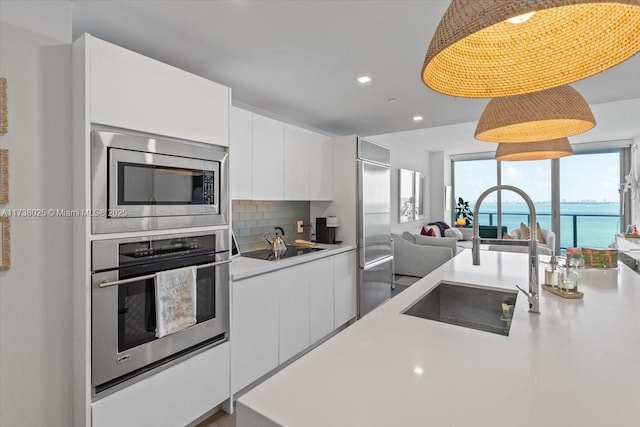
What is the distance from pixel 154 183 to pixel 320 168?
6.54 ft

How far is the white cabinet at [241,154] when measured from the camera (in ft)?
8.20

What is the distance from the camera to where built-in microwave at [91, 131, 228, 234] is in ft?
5.01

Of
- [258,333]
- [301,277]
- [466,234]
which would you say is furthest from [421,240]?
[258,333]

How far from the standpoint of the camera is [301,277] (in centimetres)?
275

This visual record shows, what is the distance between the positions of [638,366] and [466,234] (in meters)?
7.23

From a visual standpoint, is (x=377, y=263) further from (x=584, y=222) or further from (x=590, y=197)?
(x=584, y=222)

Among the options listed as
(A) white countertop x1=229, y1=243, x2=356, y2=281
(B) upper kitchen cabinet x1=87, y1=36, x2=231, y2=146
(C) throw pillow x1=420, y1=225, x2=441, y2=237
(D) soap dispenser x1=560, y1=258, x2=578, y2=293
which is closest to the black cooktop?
(A) white countertop x1=229, y1=243, x2=356, y2=281

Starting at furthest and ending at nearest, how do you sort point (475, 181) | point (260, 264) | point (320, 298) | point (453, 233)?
1. point (475, 181)
2. point (453, 233)
3. point (320, 298)
4. point (260, 264)

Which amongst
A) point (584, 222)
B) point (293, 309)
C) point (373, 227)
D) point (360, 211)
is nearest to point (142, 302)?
point (293, 309)

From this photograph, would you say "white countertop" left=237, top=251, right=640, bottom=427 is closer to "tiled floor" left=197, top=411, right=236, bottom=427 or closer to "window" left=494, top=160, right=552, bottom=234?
"tiled floor" left=197, top=411, right=236, bottom=427

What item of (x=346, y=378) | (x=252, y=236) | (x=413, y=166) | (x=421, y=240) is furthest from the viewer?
(x=413, y=166)

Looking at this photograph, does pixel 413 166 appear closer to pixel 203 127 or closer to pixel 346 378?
pixel 203 127

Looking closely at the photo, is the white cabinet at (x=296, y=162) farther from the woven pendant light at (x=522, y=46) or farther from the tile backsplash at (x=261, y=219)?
the woven pendant light at (x=522, y=46)

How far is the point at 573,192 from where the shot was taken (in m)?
7.14
